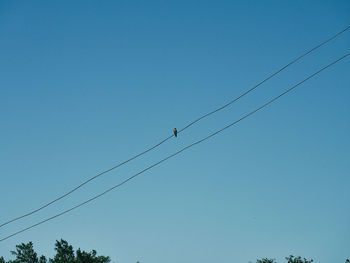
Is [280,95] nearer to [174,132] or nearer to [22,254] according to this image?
[174,132]

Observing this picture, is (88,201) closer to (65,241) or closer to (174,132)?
(174,132)

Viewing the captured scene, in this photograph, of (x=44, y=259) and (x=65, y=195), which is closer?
(x=65, y=195)

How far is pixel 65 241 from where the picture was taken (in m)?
51.5

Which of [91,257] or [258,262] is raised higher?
[91,257]

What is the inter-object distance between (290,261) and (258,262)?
614cm

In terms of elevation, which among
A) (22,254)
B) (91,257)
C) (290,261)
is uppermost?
(22,254)

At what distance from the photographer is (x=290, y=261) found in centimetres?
5194

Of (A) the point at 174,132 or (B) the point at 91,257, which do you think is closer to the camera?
(A) the point at 174,132

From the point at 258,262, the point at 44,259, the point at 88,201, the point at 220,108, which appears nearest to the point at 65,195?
the point at 88,201

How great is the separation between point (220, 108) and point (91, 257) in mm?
45364

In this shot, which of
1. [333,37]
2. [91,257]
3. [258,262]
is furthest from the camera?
[258,262]

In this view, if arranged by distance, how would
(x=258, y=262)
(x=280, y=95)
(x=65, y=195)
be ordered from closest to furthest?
1. (x=280, y=95)
2. (x=65, y=195)
3. (x=258, y=262)

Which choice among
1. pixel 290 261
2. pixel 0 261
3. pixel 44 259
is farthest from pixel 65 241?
pixel 290 261

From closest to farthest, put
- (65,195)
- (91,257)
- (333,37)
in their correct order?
(333,37) → (65,195) → (91,257)
